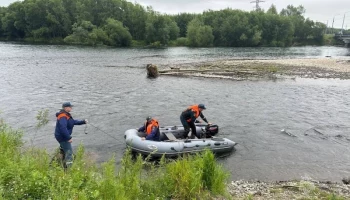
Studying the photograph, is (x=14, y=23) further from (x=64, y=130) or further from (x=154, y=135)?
(x=64, y=130)

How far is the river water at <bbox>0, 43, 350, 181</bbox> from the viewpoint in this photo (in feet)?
40.4

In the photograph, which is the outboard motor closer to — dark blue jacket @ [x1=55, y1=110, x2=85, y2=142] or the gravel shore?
the gravel shore

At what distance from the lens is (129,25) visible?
8488 centimetres

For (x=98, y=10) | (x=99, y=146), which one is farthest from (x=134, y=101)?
(x=98, y=10)

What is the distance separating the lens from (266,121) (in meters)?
17.6

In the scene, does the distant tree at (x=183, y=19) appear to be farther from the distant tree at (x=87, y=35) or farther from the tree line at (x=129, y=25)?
the distant tree at (x=87, y=35)

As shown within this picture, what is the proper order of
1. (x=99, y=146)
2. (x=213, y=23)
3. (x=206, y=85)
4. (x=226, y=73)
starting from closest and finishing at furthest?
(x=99, y=146)
(x=206, y=85)
(x=226, y=73)
(x=213, y=23)

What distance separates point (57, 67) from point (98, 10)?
182 feet

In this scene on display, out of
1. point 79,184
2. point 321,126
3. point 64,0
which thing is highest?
point 64,0

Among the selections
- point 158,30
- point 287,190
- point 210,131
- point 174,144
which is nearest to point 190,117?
point 210,131

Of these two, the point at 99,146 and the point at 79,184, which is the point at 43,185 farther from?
the point at 99,146

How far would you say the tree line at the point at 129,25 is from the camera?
263 ft

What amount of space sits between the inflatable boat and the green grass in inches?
154

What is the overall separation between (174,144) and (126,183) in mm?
5951
